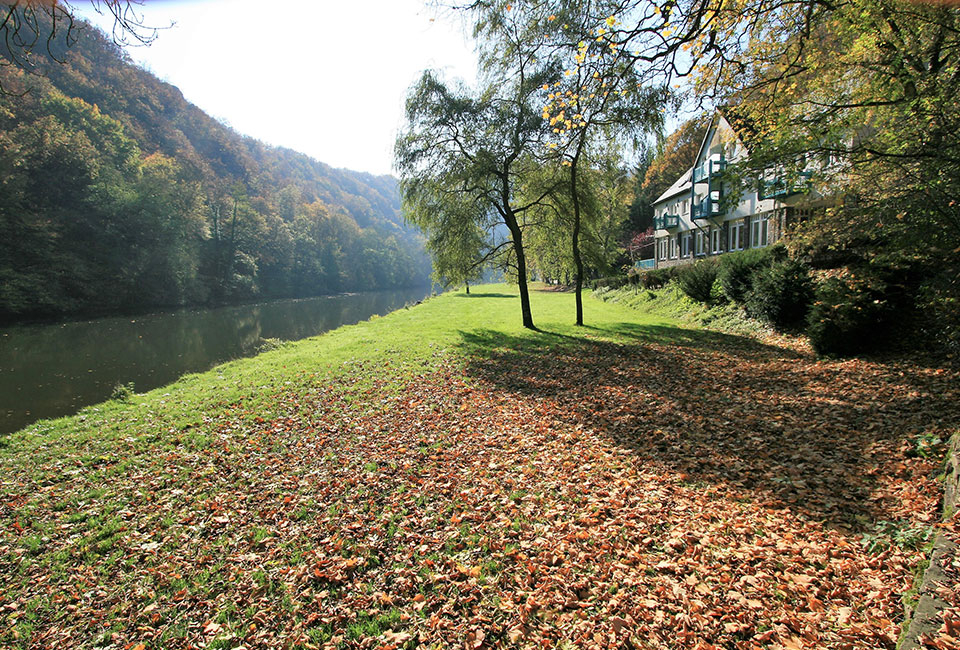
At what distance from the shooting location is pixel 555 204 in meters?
17.2

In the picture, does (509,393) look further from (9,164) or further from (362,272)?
(362,272)

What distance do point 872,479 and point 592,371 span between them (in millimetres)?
6237

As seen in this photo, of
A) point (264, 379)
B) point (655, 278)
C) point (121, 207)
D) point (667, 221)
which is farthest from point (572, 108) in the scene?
point (121, 207)

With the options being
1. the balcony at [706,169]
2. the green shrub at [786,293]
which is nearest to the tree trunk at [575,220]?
the green shrub at [786,293]

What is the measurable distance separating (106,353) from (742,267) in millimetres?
26390

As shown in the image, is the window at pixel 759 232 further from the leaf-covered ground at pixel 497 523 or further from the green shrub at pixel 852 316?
the leaf-covered ground at pixel 497 523

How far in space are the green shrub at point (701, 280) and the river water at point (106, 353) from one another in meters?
20.5

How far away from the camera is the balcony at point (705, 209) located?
1094 inches

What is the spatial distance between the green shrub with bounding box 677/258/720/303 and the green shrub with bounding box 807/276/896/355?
9334 mm

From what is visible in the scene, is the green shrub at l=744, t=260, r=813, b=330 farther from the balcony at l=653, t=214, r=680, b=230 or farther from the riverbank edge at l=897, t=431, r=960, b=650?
the balcony at l=653, t=214, r=680, b=230

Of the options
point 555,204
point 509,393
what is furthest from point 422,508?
point 555,204

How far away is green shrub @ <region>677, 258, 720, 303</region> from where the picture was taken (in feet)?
61.3

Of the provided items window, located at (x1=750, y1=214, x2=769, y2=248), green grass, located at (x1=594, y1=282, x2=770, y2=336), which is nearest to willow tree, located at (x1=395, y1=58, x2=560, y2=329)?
green grass, located at (x1=594, y1=282, x2=770, y2=336)

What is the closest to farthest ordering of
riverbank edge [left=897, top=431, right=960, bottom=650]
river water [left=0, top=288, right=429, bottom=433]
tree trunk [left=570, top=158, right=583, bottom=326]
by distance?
riverbank edge [left=897, top=431, right=960, bottom=650], river water [left=0, top=288, right=429, bottom=433], tree trunk [left=570, top=158, right=583, bottom=326]
